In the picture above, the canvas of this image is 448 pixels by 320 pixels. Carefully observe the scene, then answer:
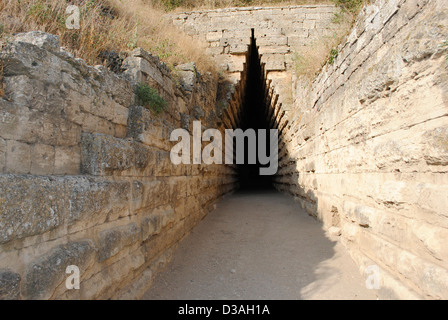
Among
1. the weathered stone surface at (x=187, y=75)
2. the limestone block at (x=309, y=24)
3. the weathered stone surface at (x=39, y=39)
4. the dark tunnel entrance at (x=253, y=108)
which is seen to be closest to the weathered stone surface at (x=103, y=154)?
the weathered stone surface at (x=39, y=39)

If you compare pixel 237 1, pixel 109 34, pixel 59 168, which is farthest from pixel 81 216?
pixel 237 1

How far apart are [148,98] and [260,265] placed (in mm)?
2585

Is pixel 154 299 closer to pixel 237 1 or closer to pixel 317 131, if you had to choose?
pixel 317 131

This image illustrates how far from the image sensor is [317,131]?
5.08m

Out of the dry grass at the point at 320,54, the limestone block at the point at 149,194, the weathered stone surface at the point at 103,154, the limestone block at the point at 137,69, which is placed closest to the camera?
the weathered stone surface at the point at 103,154

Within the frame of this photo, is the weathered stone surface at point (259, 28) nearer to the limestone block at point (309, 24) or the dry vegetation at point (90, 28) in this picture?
the limestone block at point (309, 24)

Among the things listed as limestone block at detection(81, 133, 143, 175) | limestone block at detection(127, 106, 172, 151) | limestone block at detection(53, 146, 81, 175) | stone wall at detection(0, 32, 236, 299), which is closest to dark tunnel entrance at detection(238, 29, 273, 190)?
limestone block at detection(127, 106, 172, 151)

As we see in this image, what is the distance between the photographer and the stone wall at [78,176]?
1.70 meters

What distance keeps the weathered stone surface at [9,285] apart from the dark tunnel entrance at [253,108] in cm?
842

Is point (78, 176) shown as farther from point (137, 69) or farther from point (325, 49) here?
point (325, 49)

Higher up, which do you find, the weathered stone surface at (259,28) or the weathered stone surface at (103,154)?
the weathered stone surface at (259,28)

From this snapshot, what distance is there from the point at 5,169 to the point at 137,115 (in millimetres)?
1538

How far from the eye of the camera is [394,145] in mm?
2592
